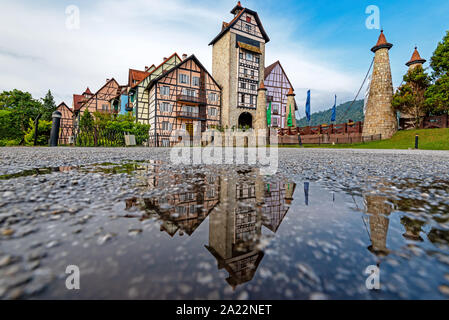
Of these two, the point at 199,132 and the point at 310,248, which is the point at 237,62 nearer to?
the point at 199,132

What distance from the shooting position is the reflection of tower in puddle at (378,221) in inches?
46.1

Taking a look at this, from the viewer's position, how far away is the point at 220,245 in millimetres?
1213

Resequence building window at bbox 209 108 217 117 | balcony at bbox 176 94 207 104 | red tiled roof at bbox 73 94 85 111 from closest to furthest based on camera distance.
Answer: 1. balcony at bbox 176 94 207 104
2. building window at bbox 209 108 217 117
3. red tiled roof at bbox 73 94 85 111

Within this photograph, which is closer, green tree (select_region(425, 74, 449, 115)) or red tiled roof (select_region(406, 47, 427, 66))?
A: green tree (select_region(425, 74, 449, 115))

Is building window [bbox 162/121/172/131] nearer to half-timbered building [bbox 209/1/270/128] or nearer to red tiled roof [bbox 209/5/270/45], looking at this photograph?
half-timbered building [bbox 209/1/270/128]

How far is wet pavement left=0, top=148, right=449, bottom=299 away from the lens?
2.71 feet

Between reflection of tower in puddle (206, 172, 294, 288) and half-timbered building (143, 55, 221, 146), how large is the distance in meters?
24.0

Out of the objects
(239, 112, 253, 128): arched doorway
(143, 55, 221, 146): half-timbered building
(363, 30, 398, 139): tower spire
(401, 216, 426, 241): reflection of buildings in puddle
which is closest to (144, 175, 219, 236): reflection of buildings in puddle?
(401, 216, 426, 241): reflection of buildings in puddle

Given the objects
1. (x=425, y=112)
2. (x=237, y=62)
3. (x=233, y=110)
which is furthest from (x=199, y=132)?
(x=425, y=112)

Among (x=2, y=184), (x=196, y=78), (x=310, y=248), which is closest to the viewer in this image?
(x=310, y=248)

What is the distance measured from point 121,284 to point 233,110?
29.6 m

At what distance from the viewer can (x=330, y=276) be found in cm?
91

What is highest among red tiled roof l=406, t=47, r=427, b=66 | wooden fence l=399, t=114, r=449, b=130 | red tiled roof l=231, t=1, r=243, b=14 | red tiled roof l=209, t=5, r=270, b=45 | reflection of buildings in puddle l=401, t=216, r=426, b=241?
red tiled roof l=231, t=1, r=243, b=14

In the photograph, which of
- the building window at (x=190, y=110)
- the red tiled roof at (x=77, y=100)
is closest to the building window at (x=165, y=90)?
the building window at (x=190, y=110)
